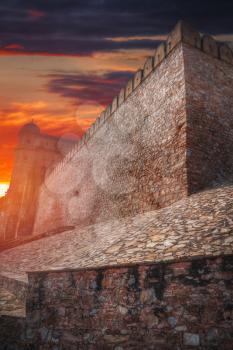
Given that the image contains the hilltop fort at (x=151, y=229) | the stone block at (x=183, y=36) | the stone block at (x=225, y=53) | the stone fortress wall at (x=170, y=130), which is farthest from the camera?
the stone block at (x=225, y=53)

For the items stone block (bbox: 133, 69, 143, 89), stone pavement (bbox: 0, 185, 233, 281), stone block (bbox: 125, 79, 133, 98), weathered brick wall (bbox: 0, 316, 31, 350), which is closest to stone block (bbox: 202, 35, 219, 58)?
stone block (bbox: 133, 69, 143, 89)

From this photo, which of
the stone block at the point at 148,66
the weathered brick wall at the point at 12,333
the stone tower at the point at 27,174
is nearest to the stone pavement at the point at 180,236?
the weathered brick wall at the point at 12,333

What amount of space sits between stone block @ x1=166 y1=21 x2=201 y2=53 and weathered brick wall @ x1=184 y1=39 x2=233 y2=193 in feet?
0.86

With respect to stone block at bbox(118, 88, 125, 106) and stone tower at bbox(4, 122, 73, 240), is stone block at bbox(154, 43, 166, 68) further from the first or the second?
stone tower at bbox(4, 122, 73, 240)

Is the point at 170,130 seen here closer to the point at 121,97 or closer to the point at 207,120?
the point at 207,120

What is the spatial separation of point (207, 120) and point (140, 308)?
5643 millimetres

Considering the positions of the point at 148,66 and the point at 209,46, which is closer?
the point at 209,46

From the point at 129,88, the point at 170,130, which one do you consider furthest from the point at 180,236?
the point at 129,88

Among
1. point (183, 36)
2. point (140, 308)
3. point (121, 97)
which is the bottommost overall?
point (140, 308)

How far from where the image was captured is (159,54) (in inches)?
338

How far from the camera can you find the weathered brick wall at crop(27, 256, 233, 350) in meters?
2.80

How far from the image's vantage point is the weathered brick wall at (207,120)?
6566 millimetres

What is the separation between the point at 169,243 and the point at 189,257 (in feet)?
2.71

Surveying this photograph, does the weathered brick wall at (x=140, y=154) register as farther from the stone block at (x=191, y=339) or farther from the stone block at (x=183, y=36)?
the stone block at (x=191, y=339)
